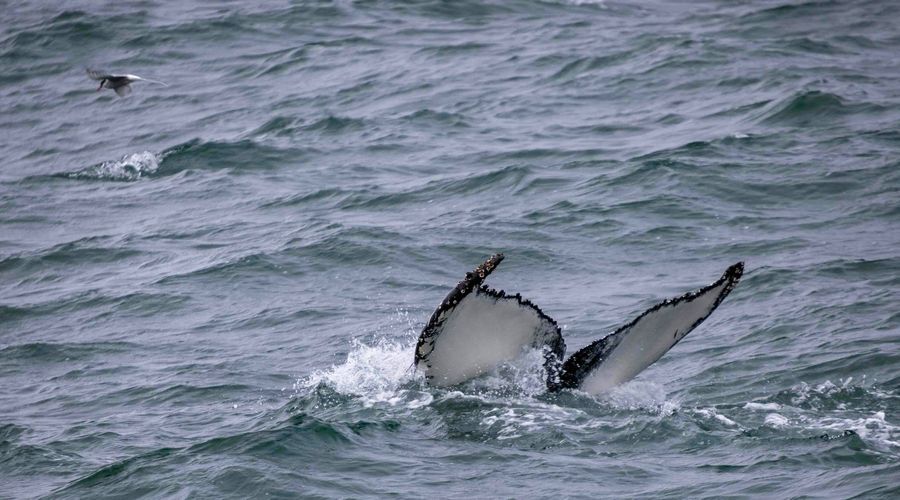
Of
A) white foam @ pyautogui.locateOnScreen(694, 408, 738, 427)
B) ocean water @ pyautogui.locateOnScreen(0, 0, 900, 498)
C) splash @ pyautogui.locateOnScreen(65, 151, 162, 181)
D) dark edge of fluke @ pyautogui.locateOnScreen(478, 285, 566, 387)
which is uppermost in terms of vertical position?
dark edge of fluke @ pyautogui.locateOnScreen(478, 285, 566, 387)

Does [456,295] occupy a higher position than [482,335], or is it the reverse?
[456,295]

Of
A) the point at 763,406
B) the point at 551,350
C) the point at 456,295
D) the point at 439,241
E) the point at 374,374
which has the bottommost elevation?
the point at 439,241

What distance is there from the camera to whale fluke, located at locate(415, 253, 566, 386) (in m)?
8.91

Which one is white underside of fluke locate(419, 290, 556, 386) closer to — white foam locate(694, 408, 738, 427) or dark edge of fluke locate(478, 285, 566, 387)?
dark edge of fluke locate(478, 285, 566, 387)

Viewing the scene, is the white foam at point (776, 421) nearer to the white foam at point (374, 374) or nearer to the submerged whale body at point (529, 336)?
the submerged whale body at point (529, 336)

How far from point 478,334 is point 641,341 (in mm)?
1160

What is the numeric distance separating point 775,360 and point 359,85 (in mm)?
14200

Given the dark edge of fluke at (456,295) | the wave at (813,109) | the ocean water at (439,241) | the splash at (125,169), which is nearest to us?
the dark edge of fluke at (456,295)

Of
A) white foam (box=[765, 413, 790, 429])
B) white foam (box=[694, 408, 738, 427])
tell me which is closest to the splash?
white foam (box=[694, 408, 738, 427])

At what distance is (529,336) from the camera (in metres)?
9.38

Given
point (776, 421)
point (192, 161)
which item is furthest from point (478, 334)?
point (192, 161)

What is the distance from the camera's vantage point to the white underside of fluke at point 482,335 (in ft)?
29.5

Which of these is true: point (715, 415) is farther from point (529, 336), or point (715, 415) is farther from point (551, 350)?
point (529, 336)

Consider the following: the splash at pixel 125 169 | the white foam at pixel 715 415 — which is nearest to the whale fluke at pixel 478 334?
the white foam at pixel 715 415
